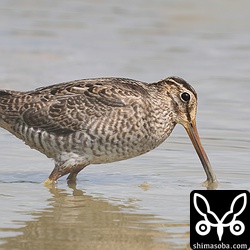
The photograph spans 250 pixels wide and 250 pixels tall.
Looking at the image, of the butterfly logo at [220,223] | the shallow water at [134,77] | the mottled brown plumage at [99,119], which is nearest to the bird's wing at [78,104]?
the mottled brown plumage at [99,119]

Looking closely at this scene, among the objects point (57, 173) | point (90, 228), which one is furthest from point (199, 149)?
point (90, 228)

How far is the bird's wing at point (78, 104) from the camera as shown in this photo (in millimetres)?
12531

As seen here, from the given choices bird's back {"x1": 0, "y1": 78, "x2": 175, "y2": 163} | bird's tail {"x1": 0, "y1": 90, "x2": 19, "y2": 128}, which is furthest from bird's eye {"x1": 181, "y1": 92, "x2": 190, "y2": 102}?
bird's tail {"x1": 0, "y1": 90, "x2": 19, "y2": 128}

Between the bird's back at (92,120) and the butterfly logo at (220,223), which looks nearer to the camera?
the butterfly logo at (220,223)

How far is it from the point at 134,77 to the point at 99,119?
18.3 feet

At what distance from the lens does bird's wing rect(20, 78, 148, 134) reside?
41.1 feet

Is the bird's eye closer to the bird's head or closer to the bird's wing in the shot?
the bird's head

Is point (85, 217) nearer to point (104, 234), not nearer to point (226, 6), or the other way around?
point (104, 234)

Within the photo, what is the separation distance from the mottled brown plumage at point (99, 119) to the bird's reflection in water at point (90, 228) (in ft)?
2.18

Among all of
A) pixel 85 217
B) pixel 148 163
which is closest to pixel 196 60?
pixel 148 163

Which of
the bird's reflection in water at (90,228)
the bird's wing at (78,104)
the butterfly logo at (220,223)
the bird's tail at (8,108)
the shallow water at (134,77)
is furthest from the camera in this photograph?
the bird's tail at (8,108)

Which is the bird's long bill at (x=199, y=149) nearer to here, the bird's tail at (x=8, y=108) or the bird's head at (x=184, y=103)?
the bird's head at (x=184, y=103)

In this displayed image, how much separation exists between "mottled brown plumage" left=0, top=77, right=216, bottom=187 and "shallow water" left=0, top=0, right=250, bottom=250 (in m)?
0.38

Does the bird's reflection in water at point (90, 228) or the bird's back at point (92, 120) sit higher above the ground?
the bird's back at point (92, 120)
